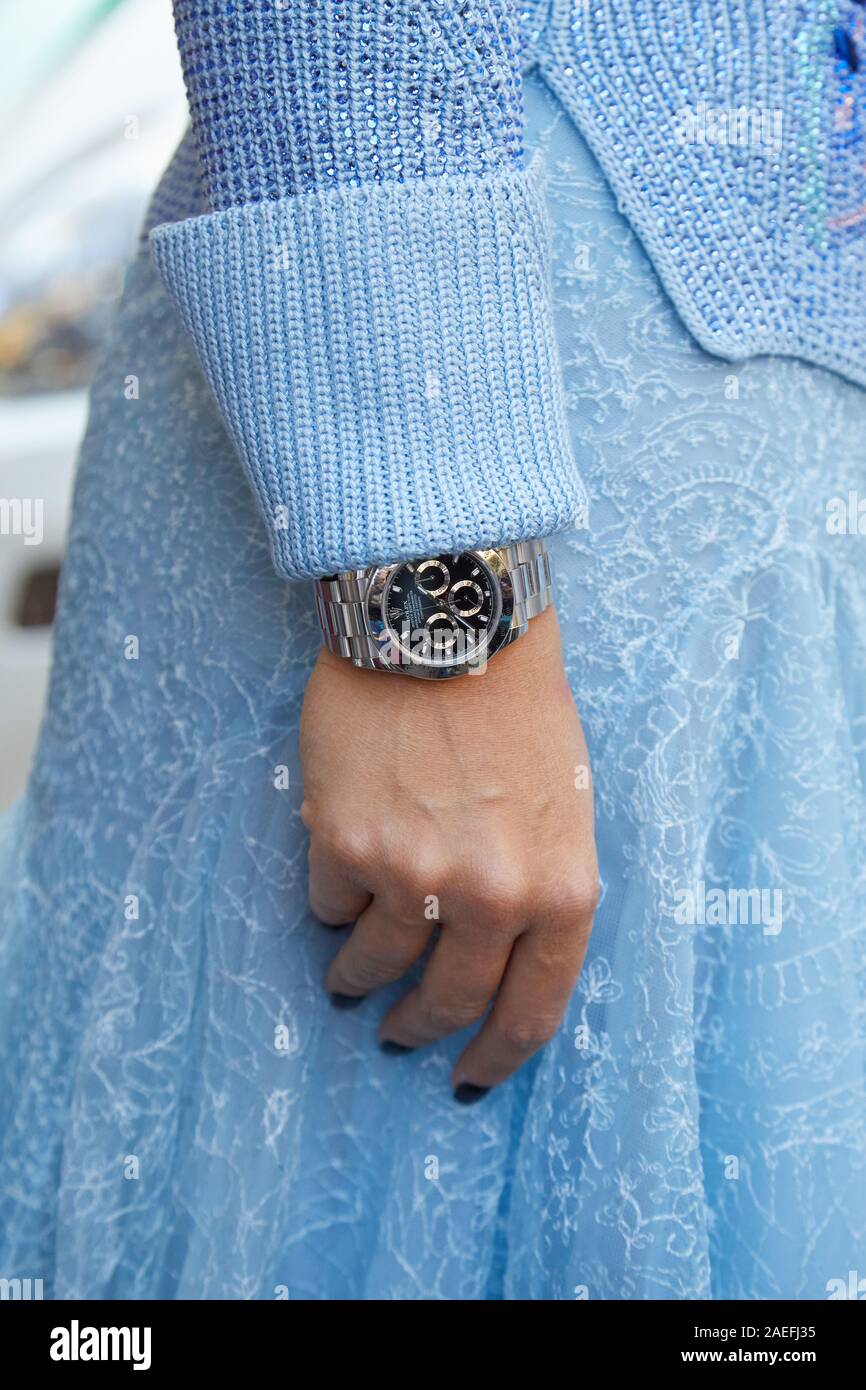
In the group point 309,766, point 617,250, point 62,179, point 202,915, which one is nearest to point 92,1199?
point 202,915

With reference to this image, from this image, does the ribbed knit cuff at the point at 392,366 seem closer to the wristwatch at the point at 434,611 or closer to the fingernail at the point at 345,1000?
the wristwatch at the point at 434,611

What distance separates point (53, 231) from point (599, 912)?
2.62 meters

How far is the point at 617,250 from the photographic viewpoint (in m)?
0.64

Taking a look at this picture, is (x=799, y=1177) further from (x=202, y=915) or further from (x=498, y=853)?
(x=202, y=915)

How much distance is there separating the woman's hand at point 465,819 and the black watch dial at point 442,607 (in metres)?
0.02

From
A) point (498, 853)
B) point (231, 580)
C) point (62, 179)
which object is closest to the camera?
point (498, 853)

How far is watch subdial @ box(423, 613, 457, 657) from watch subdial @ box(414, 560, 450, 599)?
1 centimetres

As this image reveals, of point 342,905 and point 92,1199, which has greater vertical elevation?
point 342,905

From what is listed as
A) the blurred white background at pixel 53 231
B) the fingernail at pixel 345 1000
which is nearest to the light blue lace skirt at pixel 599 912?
the fingernail at pixel 345 1000

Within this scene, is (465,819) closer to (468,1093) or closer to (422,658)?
(422,658)

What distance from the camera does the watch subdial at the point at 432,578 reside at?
577mm

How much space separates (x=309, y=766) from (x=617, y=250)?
1.02 ft

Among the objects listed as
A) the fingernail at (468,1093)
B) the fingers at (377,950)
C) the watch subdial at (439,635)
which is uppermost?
the watch subdial at (439,635)

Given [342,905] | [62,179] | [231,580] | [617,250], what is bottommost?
[342,905]
